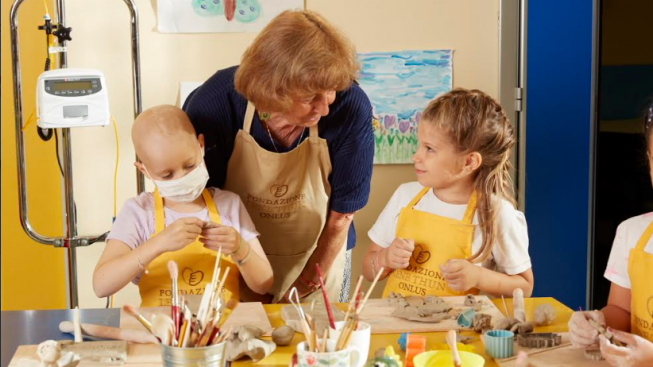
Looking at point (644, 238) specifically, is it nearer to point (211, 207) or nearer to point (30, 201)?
point (211, 207)

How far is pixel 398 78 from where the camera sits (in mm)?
3109

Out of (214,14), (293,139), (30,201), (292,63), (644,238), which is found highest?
(214,14)

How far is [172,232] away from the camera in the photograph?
1709 mm

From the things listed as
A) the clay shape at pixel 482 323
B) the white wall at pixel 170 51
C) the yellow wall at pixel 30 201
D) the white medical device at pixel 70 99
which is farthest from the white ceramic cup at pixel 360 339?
the yellow wall at pixel 30 201

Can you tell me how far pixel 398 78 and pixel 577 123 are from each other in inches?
28.7

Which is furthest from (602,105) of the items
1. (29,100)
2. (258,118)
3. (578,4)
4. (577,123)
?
(29,100)

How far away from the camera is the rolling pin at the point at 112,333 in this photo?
1429mm

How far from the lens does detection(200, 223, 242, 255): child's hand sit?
5.70ft

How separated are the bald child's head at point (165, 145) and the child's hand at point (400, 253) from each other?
50 centimetres

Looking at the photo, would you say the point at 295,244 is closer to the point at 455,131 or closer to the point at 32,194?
the point at 455,131

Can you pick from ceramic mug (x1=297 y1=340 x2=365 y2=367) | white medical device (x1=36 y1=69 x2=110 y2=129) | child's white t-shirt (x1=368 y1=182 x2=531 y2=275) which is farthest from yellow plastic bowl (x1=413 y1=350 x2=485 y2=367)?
white medical device (x1=36 y1=69 x2=110 y2=129)

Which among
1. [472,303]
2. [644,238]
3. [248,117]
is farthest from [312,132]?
[644,238]

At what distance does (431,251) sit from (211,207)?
545 millimetres

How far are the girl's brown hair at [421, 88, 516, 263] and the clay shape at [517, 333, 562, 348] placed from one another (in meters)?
0.52
